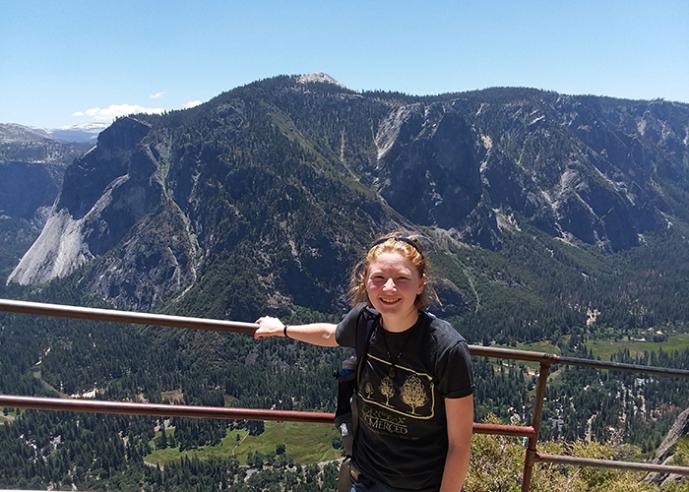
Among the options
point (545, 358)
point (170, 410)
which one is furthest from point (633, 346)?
point (170, 410)

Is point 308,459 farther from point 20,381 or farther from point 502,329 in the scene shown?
point 502,329

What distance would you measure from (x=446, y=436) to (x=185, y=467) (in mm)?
118226

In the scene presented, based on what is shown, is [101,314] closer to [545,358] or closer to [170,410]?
[170,410]

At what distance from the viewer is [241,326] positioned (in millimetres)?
5078

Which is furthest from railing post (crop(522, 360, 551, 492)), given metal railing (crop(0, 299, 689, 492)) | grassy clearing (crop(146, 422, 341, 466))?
grassy clearing (crop(146, 422, 341, 466))

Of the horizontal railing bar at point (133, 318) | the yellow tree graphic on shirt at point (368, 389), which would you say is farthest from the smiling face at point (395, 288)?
the horizontal railing bar at point (133, 318)

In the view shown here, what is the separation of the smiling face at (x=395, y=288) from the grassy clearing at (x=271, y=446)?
117242mm

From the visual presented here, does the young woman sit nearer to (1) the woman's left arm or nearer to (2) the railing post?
(1) the woman's left arm

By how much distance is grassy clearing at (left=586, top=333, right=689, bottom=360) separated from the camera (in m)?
176

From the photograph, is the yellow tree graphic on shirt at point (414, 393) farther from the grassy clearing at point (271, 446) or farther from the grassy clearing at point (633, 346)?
the grassy clearing at point (633, 346)

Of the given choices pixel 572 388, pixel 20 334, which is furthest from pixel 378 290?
pixel 20 334

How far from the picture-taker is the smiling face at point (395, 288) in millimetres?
3980

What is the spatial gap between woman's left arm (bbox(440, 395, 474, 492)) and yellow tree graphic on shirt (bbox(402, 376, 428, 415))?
0.69 feet

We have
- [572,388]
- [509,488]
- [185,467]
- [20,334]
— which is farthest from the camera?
[20,334]
